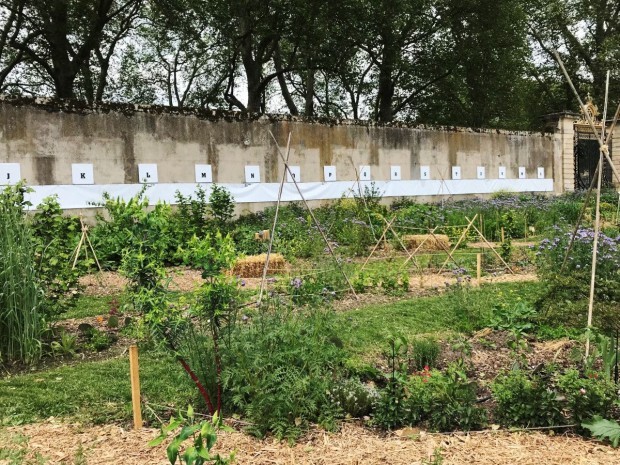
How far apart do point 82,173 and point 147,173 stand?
4.94 ft

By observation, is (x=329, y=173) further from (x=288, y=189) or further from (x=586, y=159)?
(x=586, y=159)

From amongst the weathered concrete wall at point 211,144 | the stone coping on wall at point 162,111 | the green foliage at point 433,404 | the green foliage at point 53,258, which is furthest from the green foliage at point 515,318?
the stone coping on wall at point 162,111

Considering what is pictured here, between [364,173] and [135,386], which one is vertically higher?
[364,173]

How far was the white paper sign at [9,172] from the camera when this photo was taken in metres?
11.5

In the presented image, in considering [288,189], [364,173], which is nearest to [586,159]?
[364,173]

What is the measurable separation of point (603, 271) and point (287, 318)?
403 centimetres

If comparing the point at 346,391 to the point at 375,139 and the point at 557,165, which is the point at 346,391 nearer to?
the point at 375,139

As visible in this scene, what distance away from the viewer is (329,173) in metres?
16.3

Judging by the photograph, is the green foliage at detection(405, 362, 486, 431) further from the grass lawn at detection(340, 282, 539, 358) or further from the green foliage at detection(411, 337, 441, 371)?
the grass lawn at detection(340, 282, 539, 358)

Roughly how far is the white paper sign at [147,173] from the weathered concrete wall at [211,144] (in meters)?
0.13

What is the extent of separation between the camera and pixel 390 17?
63.4 feet

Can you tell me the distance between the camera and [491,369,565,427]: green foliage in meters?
3.22

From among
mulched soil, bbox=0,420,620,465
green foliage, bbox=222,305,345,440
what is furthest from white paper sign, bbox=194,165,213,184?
mulched soil, bbox=0,420,620,465

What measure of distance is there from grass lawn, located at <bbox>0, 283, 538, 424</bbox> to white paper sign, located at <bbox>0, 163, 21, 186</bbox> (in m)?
6.34
